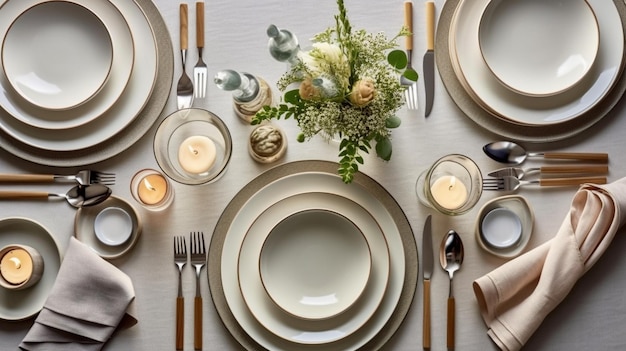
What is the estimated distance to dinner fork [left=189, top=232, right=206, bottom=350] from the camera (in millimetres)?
1487

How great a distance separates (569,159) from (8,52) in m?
1.27

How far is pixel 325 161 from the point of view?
1.50 meters

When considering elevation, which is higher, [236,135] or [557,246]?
[236,135]

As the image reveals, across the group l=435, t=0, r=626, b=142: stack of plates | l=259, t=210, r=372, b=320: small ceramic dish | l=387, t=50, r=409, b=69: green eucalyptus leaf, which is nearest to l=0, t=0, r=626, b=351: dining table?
l=435, t=0, r=626, b=142: stack of plates

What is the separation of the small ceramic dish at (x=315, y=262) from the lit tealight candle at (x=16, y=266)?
0.51m

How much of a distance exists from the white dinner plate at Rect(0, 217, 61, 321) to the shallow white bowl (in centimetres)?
28

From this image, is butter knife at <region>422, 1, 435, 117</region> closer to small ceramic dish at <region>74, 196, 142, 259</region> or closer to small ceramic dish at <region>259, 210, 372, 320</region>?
small ceramic dish at <region>259, 210, 372, 320</region>

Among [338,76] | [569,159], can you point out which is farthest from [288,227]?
[569,159]

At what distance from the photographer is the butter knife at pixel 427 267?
1478mm

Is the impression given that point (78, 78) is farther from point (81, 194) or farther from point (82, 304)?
point (82, 304)

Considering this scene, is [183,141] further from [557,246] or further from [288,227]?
[557,246]

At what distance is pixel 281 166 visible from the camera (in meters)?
1.51

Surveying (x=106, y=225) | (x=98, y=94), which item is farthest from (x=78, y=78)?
(x=106, y=225)

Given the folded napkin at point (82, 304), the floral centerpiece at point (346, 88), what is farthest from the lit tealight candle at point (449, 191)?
the folded napkin at point (82, 304)
